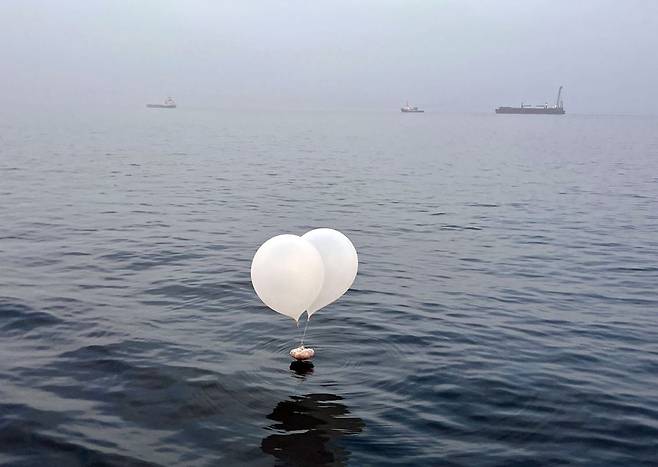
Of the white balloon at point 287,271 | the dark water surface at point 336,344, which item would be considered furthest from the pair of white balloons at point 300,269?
the dark water surface at point 336,344

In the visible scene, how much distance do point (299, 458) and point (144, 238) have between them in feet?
52.7

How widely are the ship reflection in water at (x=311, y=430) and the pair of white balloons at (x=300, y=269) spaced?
1581mm

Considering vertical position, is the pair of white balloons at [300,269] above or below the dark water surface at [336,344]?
above

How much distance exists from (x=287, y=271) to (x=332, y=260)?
1182 millimetres

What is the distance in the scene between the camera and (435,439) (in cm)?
867

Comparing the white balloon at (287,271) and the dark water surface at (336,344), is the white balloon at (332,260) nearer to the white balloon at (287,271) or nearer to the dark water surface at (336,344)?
the white balloon at (287,271)

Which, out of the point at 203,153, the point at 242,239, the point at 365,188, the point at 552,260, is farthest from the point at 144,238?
the point at 203,153

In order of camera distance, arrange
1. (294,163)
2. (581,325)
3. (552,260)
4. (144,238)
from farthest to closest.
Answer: (294,163), (144,238), (552,260), (581,325)

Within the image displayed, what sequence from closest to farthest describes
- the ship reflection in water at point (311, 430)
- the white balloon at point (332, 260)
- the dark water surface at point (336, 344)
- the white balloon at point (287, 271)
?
the ship reflection in water at point (311, 430) → the dark water surface at point (336, 344) → the white balloon at point (287, 271) → the white balloon at point (332, 260)

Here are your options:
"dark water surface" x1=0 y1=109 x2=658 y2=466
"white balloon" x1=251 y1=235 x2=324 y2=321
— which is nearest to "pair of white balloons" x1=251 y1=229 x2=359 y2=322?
"white balloon" x1=251 y1=235 x2=324 y2=321

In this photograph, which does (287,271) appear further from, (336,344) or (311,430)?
(336,344)

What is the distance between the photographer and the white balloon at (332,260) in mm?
10445

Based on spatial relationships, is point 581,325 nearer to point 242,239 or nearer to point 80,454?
point 80,454

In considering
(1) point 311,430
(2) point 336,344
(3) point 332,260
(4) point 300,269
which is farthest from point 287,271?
(2) point 336,344
